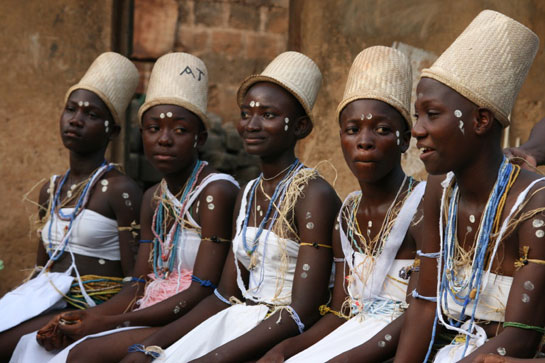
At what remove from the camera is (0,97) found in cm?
610

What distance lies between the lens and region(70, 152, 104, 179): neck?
205 inches

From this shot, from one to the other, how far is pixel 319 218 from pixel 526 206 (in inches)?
47.1

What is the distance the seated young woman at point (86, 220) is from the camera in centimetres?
486

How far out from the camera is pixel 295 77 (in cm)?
429

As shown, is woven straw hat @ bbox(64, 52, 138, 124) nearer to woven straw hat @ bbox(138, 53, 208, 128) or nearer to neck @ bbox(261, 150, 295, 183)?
woven straw hat @ bbox(138, 53, 208, 128)

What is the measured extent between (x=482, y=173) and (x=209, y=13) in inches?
310

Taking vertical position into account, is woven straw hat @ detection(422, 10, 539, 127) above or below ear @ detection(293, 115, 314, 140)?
above

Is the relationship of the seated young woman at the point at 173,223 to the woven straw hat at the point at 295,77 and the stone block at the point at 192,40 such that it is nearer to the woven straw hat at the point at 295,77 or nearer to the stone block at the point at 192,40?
the woven straw hat at the point at 295,77

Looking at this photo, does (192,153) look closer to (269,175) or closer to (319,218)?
(269,175)

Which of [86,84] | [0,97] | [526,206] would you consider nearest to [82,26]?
[0,97]

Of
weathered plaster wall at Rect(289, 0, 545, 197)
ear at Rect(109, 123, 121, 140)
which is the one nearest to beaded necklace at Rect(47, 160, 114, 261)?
ear at Rect(109, 123, 121, 140)

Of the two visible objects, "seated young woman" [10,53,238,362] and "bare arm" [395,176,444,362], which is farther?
"seated young woman" [10,53,238,362]

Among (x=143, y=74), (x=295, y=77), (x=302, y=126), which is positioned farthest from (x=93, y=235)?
(x=143, y=74)

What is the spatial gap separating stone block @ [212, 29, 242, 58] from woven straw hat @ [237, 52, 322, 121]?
20.1 feet
